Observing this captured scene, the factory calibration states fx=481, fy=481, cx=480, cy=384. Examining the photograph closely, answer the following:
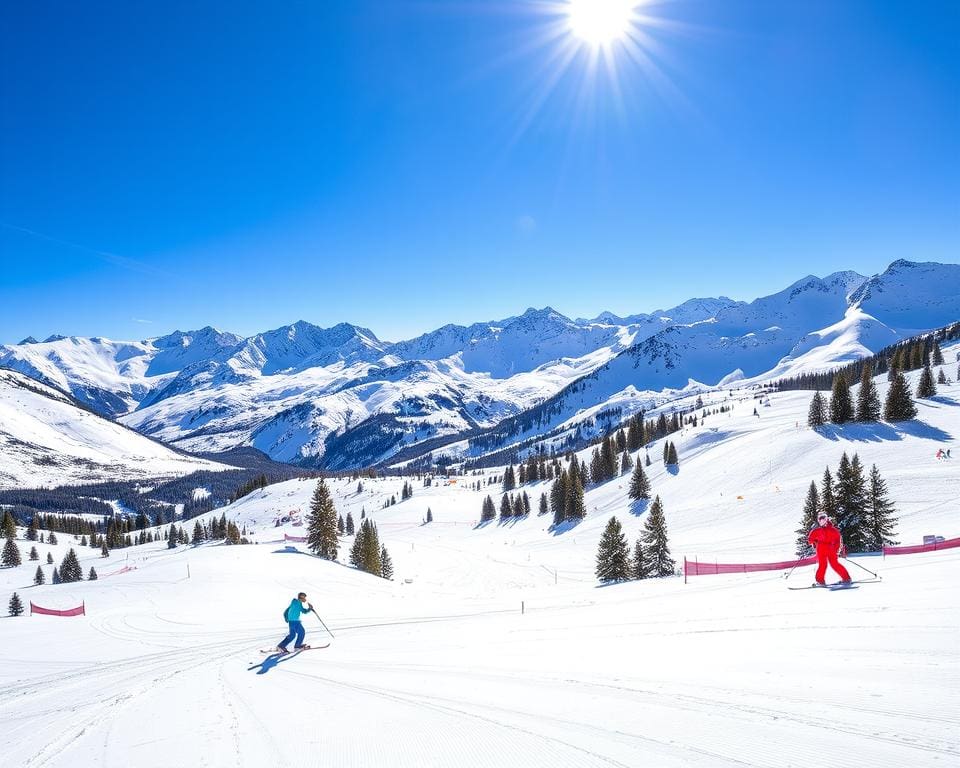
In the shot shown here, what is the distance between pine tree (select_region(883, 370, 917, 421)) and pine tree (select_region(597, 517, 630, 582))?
69.0 meters

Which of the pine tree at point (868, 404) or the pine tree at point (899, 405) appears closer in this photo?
the pine tree at point (899, 405)

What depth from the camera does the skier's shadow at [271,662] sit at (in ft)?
41.5

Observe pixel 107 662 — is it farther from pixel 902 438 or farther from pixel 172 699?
pixel 902 438

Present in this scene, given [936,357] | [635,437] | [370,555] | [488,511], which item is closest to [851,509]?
[370,555]

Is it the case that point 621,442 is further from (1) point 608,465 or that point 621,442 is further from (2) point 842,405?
(2) point 842,405

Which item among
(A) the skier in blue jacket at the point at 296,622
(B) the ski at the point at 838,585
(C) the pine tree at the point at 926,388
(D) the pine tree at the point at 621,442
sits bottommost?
(A) the skier in blue jacket at the point at 296,622

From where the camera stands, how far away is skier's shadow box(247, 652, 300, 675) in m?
12.6

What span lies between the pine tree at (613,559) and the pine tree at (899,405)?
69.0 meters

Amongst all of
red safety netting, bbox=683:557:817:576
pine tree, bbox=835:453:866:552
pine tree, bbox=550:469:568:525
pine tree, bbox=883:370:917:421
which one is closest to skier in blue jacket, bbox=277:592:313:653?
red safety netting, bbox=683:557:817:576

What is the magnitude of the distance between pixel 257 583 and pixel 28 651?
20.2m

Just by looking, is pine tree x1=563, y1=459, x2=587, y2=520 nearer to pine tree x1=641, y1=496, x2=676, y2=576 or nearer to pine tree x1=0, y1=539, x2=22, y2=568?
pine tree x1=641, y1=496, x2=676, y2=576

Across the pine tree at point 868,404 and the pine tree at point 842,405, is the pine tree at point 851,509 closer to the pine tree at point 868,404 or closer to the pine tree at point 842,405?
the pine tree at point 868,404

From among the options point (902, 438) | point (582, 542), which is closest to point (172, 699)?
point (582, 542)

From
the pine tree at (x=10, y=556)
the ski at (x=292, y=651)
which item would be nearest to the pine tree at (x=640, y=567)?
the ski at (x=292, y=651)
